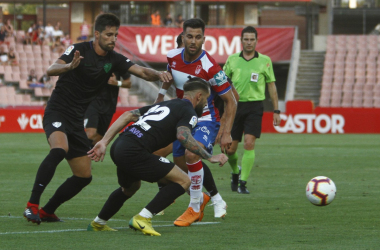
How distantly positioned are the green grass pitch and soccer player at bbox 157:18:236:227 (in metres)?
0.37

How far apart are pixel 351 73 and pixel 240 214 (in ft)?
88.6

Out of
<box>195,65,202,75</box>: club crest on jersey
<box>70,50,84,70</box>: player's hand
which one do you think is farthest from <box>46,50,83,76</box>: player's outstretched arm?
<box>195,65,202,75</box>: club crest on jersey

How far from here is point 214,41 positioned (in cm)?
3344

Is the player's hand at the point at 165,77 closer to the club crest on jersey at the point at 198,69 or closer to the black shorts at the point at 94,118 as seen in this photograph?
the club crest on jersey at the point at 198,69

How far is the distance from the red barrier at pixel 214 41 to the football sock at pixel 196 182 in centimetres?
2555

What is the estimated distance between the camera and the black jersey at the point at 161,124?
6445 millimetres

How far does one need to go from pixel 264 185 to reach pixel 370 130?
15.5 meters

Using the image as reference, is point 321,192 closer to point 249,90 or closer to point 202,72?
point 202,72

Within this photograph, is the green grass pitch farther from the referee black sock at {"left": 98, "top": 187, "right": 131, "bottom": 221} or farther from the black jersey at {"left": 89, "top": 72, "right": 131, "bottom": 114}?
the black jersey at {"left": 89, "top": 72, "right": 131, "bottom": 114}

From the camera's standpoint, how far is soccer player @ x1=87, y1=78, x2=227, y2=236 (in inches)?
250

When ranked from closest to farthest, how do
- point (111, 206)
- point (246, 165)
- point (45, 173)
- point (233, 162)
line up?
1. point (111, 206)
2. point (45, 173)
3. point (246, 165)
4. point (233, 162)

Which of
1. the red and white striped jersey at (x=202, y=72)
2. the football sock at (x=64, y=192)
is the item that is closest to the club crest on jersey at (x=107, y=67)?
the red and white striped jersey at (x=202, y=72)

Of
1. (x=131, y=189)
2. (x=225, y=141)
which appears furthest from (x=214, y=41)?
(x=131, y=189)

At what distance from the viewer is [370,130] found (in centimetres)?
2564
